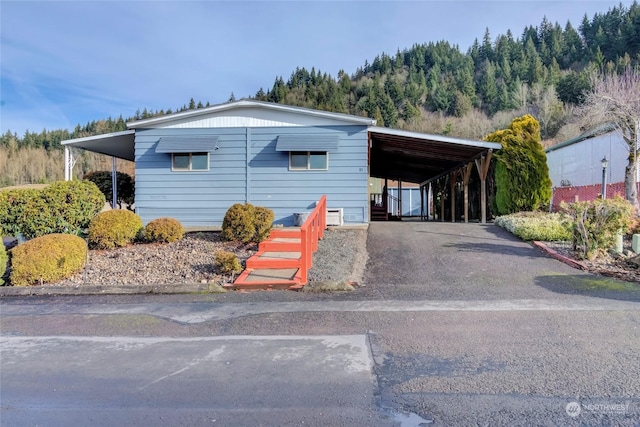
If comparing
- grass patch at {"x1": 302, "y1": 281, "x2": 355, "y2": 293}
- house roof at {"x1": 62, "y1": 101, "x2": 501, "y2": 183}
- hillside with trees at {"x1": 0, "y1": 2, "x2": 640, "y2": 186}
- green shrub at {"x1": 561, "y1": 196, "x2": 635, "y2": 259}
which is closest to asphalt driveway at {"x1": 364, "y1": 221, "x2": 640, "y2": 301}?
grass patch at {"x1": 302, "y1": 281, "x2": 355, "y2": 293}

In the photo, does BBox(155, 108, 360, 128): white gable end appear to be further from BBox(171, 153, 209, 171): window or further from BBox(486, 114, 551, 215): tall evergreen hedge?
BBox(486, 114, 551, 215): tall evergreen hedge

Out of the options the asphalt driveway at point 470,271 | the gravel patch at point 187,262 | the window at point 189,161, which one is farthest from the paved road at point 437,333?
the window at point 189,161

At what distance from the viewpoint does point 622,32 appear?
6047cm

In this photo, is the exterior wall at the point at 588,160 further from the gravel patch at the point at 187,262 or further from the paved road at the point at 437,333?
the paved road at the point at 437,333

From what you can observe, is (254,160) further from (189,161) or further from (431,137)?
(431,137)

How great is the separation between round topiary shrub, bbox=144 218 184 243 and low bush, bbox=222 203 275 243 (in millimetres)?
1258

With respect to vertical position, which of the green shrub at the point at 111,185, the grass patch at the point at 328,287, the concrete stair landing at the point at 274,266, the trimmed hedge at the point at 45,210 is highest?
the green shrub at the point at 111,185

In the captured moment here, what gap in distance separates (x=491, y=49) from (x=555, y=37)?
1109cm

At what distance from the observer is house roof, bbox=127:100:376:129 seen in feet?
→ 41.6

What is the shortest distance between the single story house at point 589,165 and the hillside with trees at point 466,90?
1862cm

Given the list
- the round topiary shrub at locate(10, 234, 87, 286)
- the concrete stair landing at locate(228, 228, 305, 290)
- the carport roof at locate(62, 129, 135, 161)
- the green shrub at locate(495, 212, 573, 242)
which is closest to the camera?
the concrete stair landing at locate(228, 228, 305, 290)

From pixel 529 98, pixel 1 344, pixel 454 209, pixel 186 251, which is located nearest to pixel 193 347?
pixel 1 344

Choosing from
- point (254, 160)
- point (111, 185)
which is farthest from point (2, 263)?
point (111, 185)

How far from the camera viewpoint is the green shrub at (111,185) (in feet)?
50.0
